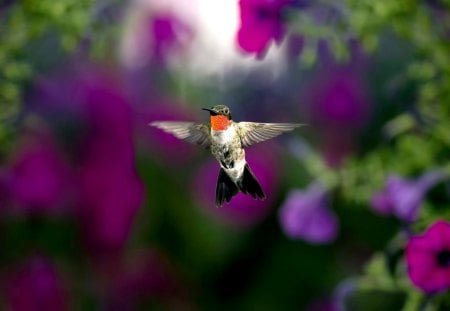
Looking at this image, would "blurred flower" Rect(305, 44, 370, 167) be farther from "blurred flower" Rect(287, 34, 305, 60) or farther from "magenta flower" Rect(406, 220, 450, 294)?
"magenta flower" Rect(406, 220, 450, 294)

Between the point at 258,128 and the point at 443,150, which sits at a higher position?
the point at 443,150

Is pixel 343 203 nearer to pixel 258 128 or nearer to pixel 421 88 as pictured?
pixel 421 88

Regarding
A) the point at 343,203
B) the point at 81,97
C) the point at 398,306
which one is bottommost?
the point at 398,306

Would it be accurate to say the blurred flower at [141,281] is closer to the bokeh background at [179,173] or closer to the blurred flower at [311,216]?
the bokeh background at [179,173]

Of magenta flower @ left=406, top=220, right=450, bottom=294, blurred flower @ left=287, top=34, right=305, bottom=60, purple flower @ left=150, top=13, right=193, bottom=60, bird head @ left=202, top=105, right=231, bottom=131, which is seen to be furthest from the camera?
purple flower @ left=150, top=13, right=193, bottom=60

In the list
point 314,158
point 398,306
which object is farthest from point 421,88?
point 398,306

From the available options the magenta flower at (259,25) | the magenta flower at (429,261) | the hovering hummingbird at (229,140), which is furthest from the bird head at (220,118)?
the magenta flower at (429,261)

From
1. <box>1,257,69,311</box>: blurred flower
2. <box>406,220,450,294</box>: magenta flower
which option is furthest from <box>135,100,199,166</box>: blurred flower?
<box>406,220,450,294</box>: magenta flower

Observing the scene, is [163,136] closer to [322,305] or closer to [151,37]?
[151,37]
